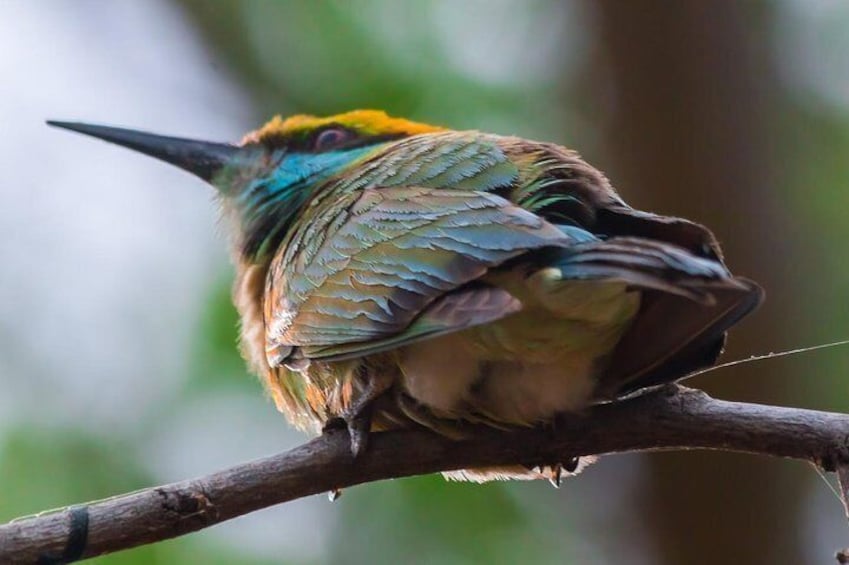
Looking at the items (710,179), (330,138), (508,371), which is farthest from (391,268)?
(710,179)

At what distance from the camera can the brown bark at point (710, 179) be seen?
3.21 meters

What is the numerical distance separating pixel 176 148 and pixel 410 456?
4.31 ft

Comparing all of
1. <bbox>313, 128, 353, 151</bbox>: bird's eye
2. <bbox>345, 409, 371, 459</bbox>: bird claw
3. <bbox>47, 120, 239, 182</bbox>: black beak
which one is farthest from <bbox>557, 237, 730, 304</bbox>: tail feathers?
<bbox>47, 120, 239, 182</bbox>: black beak

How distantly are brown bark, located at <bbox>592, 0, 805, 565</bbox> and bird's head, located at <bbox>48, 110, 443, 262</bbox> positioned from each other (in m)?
0.64

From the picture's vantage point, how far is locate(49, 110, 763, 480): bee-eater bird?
6.06 ft

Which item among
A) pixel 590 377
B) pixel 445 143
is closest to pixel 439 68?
pixel 445 143

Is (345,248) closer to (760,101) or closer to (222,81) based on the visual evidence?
(760,101)

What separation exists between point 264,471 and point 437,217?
530 millimetres

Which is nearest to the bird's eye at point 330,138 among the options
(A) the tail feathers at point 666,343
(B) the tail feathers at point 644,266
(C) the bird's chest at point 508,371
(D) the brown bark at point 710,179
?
(D) the brown bark at point 710,179

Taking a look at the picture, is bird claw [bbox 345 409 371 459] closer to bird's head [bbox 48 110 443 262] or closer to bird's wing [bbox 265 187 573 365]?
bird's wing [bbox 265 187 573 365]

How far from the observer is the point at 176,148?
3.06 meters

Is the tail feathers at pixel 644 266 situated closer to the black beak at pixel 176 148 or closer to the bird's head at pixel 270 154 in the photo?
the bird's head at pixel 270 154

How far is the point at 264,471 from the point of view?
1.85 meters

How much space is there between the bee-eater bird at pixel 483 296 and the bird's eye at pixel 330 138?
0.54 m
